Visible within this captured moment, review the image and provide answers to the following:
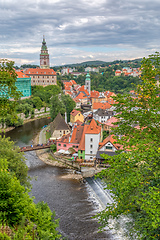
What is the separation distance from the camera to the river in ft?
49.0

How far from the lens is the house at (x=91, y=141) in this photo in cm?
2506

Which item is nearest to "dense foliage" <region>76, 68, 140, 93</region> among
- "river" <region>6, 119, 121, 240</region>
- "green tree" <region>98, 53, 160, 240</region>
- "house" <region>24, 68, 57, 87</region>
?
"house" <region>24, 68, 57, 87</region>

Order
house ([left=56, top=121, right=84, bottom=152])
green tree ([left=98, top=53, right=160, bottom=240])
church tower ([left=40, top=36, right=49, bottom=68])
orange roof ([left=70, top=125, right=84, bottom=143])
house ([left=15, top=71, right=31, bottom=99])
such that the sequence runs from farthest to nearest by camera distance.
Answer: church tower ([left=40, top=36, right=49, bottom=68]), house ([left=15, top=71, right=31, bottom=99]), orange roof ([left=70, top=125, right=84, bottom=143]), house ([left=56, top=121, right=84, bottom=152]), green tree ([left=98, top=53, right=160, bottom=240])

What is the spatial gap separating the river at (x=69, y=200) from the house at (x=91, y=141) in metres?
3.53

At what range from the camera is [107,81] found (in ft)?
335

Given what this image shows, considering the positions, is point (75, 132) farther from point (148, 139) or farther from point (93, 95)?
point (93, 95)

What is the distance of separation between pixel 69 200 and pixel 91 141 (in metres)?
8.36

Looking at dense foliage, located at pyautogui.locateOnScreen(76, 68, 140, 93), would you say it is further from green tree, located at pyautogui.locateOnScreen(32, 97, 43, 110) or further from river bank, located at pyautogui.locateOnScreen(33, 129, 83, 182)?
river bank, located at pyautogui.locateOnScreen(33, 129, 83, 182)

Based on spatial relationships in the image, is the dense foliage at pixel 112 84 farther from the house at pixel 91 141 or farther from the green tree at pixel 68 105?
the house at pixel 91 141

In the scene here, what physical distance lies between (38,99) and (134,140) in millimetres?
52289

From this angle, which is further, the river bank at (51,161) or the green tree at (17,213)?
the river bank at (51,161)

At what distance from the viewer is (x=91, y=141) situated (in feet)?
82.6

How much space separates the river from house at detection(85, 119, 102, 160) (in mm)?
3532

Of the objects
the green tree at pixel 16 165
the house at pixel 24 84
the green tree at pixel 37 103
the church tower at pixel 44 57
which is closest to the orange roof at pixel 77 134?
the green tree at pixel 16 165
